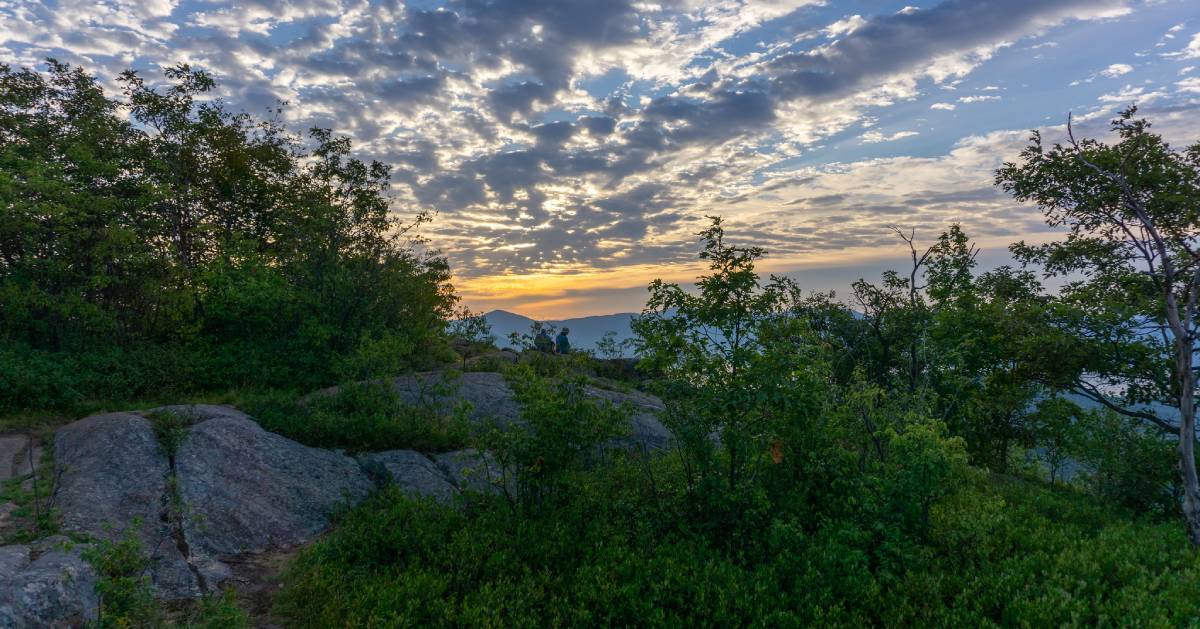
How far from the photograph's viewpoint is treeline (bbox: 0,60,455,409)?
17.6 metres

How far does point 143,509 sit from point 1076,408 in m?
23.2

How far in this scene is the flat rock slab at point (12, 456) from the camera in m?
10.6

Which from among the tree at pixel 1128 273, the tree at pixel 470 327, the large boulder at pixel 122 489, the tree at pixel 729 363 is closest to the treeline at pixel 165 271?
the tree at pixel 470 327

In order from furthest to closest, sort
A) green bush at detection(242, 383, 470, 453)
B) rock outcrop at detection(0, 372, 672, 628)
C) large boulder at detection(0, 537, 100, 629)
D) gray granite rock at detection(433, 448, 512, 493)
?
green bush at detection(242, 383, 470, 453)
gray granite rock at detection(433, 448, 512, 493)
rock outcrop at detection(0, 372, 672, 628)
large boulder at detection(0, 537, 100, 629)

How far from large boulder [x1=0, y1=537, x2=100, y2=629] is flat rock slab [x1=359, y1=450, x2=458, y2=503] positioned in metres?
5.34

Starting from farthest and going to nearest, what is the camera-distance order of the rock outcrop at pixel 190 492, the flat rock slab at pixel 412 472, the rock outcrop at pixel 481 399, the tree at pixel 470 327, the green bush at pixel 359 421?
the tree at pixel 470 327, the rock outcrop at pixel 481 399, the green bush at pixel 359 421, the flat rock slab at pixel 412 472, the rock outcrop at pixel 190 492

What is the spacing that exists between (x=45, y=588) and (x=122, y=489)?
3803mm

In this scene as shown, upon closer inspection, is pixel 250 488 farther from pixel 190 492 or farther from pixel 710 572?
pixel 710 572

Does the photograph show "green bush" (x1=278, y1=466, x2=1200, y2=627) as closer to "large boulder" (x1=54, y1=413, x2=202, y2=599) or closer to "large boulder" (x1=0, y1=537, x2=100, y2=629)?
"large boulder" (x1=54, y1=413, x2=202, y2=599)

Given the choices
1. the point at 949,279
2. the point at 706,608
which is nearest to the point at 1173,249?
the point at 949,279

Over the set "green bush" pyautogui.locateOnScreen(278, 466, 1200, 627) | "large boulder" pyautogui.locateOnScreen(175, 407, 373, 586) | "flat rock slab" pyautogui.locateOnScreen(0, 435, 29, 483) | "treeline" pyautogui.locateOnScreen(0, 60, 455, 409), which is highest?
"treeline" pyautogui.locateOnScreen(0, 60, 455, 409)

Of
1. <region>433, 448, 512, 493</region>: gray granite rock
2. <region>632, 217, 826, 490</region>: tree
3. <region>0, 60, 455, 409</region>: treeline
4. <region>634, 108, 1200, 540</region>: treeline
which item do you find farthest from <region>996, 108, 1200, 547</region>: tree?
<region>0, 60, 455, 409</region>: treeline

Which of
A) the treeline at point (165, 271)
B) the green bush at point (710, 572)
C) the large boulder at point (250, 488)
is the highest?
the treeline at point (165, 271)

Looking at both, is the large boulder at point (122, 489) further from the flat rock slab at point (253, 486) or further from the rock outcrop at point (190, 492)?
the flat rock slab at point (253, 486)
